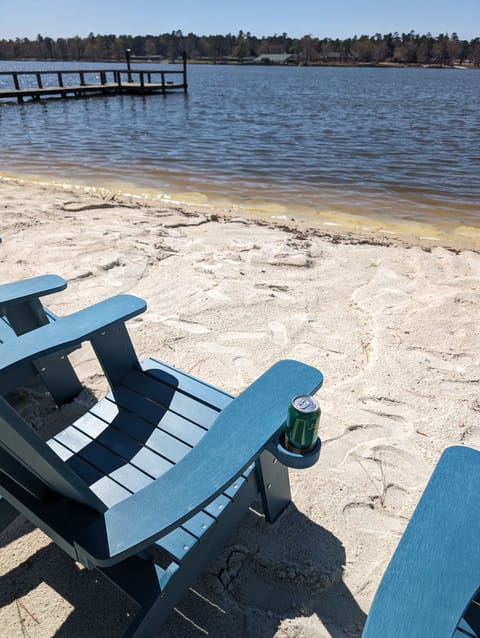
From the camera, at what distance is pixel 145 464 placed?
1.61 metres

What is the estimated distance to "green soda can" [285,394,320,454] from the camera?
1.25 metres

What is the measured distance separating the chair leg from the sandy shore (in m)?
0.08

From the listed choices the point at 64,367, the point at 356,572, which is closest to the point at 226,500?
the point at 356,572

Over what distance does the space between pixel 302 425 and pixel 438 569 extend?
1.53ft

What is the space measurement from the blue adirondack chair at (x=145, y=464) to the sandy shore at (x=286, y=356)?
234 millimetres

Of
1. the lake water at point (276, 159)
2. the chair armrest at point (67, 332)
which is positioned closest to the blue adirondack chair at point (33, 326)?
the chair armrest at point (67, 332)

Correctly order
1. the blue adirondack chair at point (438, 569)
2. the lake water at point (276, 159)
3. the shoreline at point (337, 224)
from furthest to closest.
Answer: the lake water at point (276, 159), the shoreline at point (337, 224), the blue adirondack chair at point (438, 569)

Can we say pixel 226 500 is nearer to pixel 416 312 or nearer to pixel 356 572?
pixel 356 572

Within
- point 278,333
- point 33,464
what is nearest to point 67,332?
point 33,464

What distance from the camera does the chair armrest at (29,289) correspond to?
2.00 metres

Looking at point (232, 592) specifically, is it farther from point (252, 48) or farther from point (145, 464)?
point (252, 48)

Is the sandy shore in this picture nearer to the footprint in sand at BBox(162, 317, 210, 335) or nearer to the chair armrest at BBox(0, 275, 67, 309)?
the footprint in sand at BBox(162, 317, 210, 335)

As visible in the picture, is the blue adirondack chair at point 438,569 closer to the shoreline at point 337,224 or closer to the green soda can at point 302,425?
the green soda can at point 302,425

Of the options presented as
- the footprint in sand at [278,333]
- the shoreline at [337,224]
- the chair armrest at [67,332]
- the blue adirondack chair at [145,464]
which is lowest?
the shoreline at [337,224]
